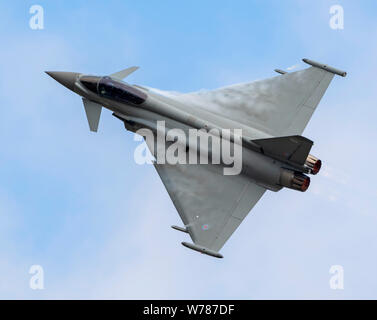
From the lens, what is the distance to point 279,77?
28203 mm

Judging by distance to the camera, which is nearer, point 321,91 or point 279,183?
point 279,183

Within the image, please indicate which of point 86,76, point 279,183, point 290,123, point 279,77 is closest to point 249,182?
point 279,183

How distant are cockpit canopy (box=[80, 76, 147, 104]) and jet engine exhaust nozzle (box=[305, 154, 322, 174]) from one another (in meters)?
5.77

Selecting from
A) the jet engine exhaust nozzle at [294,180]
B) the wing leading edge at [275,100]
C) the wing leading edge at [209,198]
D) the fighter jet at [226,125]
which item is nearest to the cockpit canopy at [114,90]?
the fighter jet at [226,125]

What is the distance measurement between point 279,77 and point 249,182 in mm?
4378

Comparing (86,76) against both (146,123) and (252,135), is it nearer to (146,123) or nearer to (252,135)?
(146,123)

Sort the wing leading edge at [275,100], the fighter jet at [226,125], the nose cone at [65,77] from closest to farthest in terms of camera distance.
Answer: the fighter jet at [226,125] → the wing leading edge at [275,100] → the nose cone at [65,77]

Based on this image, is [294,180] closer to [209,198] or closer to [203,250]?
Answer: [209,198]

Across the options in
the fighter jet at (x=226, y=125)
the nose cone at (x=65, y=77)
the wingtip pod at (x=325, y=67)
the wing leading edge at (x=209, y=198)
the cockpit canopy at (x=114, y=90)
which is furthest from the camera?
the wingtip pod at (x=325, y=67)

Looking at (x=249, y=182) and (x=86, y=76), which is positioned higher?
(x=86, y=76)

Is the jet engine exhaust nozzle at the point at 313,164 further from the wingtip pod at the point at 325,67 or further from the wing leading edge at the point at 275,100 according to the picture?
the wingtip pod at the point at 325,67

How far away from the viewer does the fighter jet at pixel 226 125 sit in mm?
25438

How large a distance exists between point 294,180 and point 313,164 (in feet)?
2.59

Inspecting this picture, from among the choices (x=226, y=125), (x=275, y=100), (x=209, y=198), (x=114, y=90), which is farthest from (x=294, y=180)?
(x=114, y=90)
